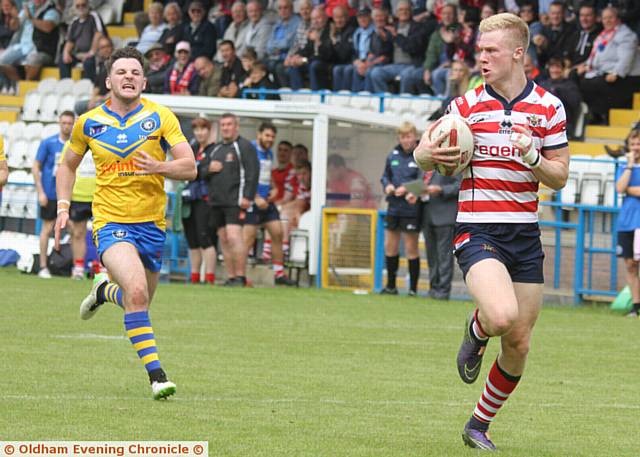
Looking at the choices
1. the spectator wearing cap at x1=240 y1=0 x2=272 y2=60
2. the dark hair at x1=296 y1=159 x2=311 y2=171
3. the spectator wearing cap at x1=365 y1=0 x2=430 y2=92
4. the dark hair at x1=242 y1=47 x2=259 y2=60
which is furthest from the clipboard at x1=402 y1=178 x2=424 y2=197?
the spectator wearing cap at x1=240 y1=0 x2=272 y2=60

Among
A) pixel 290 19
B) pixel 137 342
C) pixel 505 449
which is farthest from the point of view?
pixel 290 19

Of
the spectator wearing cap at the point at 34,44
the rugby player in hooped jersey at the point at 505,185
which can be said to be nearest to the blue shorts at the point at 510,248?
the rugby player in hooped jersey at the point at 505,185

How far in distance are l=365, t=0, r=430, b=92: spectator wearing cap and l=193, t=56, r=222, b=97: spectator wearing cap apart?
105 inches

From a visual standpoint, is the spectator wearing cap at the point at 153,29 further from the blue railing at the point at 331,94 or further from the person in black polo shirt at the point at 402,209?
the person in black polo shirt at the point at 402,209

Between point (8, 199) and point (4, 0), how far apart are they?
8.95 meters

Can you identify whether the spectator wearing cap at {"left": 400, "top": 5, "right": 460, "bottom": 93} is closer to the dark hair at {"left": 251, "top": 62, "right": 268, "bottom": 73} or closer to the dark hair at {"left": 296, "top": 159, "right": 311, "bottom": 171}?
the dark hair at {"left": 251, "top": 62, "right": 268, "bottom": 73}

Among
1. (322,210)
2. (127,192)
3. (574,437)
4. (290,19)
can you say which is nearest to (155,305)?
(322,210)

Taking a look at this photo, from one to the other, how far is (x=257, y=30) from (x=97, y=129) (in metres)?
16.6

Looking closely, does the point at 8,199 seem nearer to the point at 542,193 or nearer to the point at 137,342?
the point at 542,193

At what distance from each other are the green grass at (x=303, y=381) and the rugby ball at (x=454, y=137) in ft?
4.65

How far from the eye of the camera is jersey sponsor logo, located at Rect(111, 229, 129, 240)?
343 inches

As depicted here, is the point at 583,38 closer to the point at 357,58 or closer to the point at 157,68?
the point at 357,58

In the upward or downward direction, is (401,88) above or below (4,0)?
below

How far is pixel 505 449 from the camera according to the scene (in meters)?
6.93
